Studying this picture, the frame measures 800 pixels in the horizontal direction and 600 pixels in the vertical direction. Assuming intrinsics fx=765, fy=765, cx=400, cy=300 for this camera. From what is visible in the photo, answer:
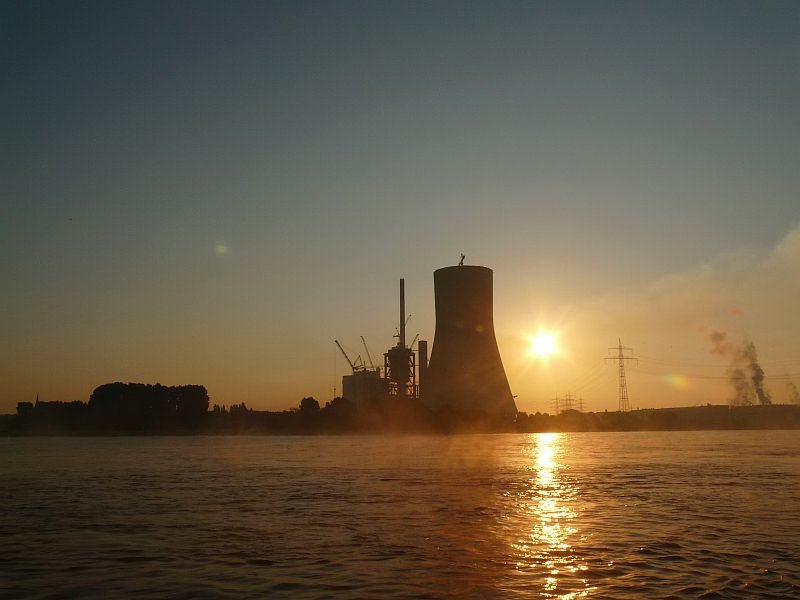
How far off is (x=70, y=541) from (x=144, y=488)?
413 inches

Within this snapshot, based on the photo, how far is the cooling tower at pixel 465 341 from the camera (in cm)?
7956

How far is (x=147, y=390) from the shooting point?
10469 cm

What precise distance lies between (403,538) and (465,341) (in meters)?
66.7

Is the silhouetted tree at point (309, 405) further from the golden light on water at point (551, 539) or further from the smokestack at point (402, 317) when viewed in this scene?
the golden light on water at point (551, 539)

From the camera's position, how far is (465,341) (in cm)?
7925

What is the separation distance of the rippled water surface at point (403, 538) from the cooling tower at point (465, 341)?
178ft

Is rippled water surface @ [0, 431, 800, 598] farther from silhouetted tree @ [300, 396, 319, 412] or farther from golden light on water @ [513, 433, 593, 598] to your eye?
silhouetted tree @ [300, 396, 319, 412]

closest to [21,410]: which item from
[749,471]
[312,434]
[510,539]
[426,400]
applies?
[312,434]

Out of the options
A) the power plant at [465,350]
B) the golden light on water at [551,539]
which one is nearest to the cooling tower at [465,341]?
the power plant at [465,350]

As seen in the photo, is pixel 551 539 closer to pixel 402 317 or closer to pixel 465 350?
pixel 465 350

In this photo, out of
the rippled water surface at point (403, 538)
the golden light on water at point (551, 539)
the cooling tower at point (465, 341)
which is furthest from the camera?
the cooling tower at point (465, 341)

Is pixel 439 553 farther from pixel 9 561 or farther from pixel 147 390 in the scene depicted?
pixel 147 390

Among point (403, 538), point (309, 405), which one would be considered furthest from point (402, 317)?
point (403, 538)

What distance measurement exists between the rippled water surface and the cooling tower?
178 feet
